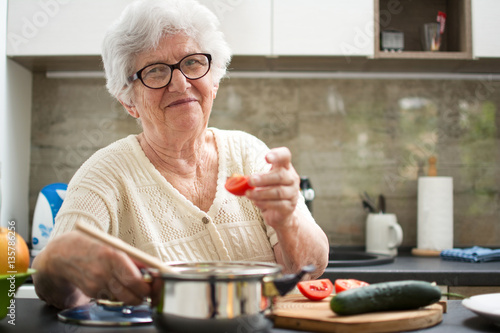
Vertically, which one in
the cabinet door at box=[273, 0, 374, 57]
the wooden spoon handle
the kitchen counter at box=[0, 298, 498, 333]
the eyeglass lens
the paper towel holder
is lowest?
the kitchen counter at box=[0, 298, 498, 333]

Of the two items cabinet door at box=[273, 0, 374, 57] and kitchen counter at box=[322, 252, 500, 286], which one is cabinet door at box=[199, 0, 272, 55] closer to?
cabinet door at box=[273, 0, 374, 57]

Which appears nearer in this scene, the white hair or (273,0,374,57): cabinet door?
the white hair

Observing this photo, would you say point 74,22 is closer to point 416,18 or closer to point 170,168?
point 170,168

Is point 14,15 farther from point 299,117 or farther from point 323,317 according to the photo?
point 323,317

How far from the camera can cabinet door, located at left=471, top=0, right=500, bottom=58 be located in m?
2.15

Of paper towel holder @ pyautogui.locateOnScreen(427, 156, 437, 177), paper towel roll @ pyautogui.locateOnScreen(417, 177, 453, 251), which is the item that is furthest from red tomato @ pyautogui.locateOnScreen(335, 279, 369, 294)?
paper towel holder @ pyautogui.locateOnScreen(427, 156, 437, 177)

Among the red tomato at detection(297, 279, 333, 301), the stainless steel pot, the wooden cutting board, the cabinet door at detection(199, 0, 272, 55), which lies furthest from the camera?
the cabinet door at detection(199, 0, 272, 55)

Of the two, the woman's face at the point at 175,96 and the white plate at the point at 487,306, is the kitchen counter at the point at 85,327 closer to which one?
the white plate at the point at 487,306

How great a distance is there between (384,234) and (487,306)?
1.40 meters

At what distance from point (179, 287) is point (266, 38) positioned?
1620 millimetres

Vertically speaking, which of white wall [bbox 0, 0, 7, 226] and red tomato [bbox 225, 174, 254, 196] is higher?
white wall [bbox 0, 0, 7, 226]

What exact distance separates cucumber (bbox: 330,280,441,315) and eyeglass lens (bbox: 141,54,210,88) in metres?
0.68

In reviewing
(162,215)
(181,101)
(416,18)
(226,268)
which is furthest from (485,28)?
(226,268)

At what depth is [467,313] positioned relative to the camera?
3.03 feet
